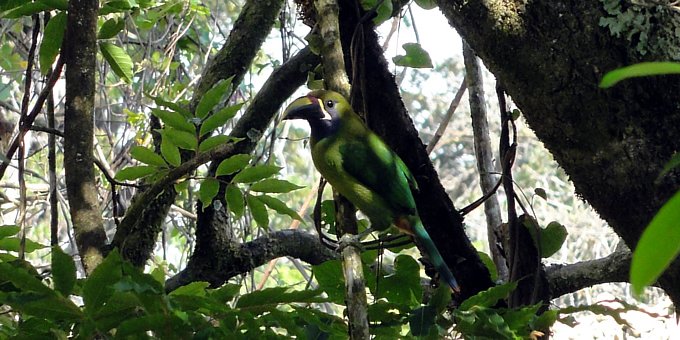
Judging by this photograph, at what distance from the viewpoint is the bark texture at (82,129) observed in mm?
2148

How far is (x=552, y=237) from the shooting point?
2430 mm

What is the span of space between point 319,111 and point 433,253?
0.52 metres

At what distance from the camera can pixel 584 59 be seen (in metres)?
1.69

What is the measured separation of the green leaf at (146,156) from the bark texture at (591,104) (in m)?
0.96

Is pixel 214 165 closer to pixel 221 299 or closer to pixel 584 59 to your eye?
pixel 221 299

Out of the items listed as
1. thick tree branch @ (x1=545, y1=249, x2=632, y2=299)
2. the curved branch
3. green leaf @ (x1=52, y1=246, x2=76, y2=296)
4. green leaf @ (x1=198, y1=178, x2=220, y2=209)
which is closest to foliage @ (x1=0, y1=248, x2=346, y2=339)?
green leaf @ (x1=52, y1=246, x2=76, y2=296)

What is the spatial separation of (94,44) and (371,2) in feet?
2.76

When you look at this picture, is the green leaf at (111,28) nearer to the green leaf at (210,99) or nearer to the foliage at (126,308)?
the green leaf at (210,99)

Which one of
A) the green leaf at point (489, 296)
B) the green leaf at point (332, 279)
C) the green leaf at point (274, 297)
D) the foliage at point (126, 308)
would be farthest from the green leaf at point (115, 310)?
the green leaf at point (489, 296)

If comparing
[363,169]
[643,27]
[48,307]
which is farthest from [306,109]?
[48,307]

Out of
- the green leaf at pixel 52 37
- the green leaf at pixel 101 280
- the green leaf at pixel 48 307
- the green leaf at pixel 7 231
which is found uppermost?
the green leaf at pixel 52 37

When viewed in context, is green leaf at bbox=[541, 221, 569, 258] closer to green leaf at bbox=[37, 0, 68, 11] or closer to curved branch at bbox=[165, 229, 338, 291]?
curved branch at bbox=[165, 229, 338, 291]

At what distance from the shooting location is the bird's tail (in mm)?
2248

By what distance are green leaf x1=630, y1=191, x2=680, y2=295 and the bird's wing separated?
1700 millimetres
